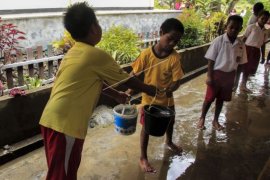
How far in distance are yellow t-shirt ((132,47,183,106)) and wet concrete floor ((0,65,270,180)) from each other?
888 millimetres

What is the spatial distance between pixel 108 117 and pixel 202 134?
4.90 feet

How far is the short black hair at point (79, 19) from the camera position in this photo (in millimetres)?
2225

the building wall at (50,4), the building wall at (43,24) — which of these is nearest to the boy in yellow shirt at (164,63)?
the building wall at (43,24)

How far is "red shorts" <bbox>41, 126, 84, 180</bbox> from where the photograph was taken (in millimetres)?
2252

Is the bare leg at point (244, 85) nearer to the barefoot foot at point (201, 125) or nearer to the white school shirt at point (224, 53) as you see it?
the barefoot foot at point (201, 125)

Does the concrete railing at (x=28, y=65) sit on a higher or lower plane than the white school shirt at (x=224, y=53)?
lower

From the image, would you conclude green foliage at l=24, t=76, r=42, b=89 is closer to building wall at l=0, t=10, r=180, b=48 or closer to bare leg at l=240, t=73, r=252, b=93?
building wall at l=0, t=10, r=180, b=48

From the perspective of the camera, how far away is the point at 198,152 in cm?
411

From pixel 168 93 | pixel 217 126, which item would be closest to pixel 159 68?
pixel 168 93

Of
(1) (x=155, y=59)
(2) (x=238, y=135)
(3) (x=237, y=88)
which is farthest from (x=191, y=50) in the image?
(1) (x=155, y=59)

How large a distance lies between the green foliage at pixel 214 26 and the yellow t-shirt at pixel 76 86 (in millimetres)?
7991

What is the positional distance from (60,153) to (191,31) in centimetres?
660

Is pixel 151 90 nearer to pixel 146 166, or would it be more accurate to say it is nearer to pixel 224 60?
pixel 146 166

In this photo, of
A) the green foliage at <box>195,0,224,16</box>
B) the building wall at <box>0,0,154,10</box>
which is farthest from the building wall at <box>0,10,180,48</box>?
the green foliage at <box>195,0,224,16</box>
